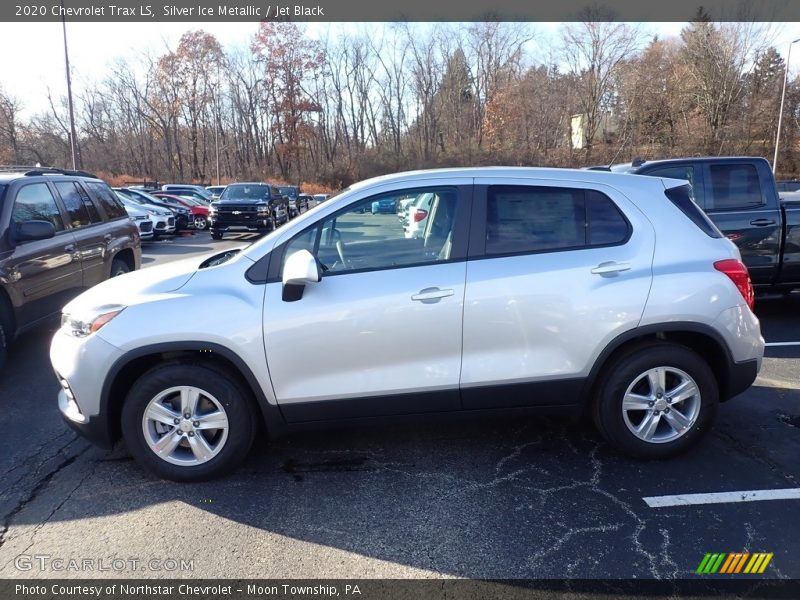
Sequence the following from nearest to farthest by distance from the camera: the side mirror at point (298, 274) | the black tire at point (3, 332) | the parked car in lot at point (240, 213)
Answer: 1. the side mirror at point (298, 274)
2. the black tire at point (3, 332)
3. the parked car in lot at point (240, 213)

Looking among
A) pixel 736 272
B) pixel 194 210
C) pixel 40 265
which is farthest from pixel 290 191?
pixel 736 272

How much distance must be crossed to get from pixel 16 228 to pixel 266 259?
365 cm

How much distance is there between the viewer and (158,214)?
19.4 metres

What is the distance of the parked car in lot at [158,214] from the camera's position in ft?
63.1

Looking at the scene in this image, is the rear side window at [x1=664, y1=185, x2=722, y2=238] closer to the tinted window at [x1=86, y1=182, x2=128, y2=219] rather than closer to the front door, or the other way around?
the front door

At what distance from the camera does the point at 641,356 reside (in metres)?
3.59

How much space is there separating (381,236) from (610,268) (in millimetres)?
1456

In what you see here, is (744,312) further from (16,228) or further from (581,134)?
(581,134)

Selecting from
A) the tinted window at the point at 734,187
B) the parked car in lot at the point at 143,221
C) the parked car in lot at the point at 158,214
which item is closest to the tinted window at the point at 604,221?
the tinted window at the point at 734,187

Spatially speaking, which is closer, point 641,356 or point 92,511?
point 92,511

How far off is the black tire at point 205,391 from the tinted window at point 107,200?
5047mm

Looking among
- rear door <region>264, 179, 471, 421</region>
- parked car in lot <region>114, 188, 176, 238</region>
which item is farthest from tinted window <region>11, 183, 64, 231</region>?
parked car in lot <region>114, 188, 176, 238</region>

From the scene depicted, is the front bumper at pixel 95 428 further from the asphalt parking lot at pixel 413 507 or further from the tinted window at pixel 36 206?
the tinted window at pixel 36 206

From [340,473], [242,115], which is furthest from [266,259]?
[242,115]
